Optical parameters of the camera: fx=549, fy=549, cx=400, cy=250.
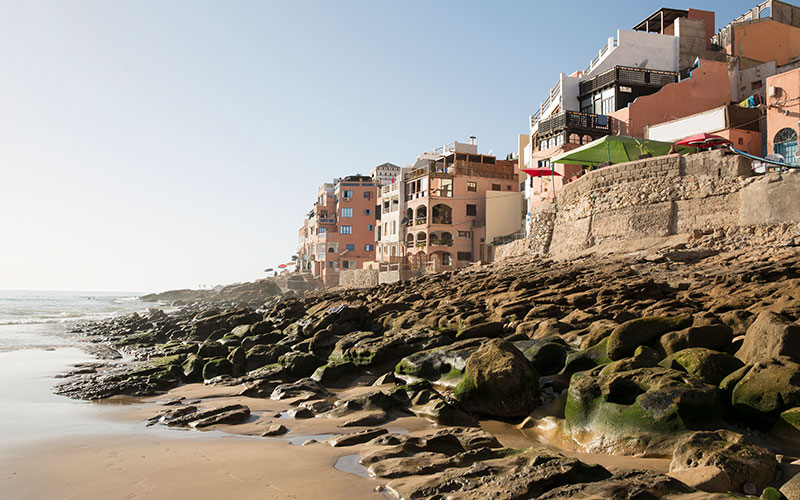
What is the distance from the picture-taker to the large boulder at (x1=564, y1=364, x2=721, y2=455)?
A: 6.08m

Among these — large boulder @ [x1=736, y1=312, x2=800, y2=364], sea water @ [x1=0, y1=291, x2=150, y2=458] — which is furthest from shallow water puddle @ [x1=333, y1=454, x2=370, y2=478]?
large boulder @ [x1=736, y1=312, x2=800, y2=364]

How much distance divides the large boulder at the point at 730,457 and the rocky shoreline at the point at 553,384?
0.02m

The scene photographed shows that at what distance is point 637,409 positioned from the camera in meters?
6.38

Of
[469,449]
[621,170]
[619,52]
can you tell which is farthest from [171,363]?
[619,52]

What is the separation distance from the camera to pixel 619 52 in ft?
124

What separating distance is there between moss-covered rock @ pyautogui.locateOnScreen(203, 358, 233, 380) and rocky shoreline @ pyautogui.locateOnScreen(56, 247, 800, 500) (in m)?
0.04

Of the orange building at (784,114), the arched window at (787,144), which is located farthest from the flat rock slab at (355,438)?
the arched window at (787,144)

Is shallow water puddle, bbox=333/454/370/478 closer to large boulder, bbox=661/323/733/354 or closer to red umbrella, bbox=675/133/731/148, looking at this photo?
large boulder, bbox=661/323/733/354

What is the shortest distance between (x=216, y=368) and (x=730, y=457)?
11634 mm

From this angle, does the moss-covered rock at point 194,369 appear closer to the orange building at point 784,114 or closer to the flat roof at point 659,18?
the orange building at point 784,114

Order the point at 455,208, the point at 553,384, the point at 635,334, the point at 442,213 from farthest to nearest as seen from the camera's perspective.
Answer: the point at 442,213 → the point at 455,208 → the point at 553,384 → the point at 635,334

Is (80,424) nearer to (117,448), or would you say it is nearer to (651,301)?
(117,448)

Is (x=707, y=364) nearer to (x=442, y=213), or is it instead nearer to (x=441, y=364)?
(x=441, y=364)

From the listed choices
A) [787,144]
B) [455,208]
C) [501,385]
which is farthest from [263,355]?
[455,208]
